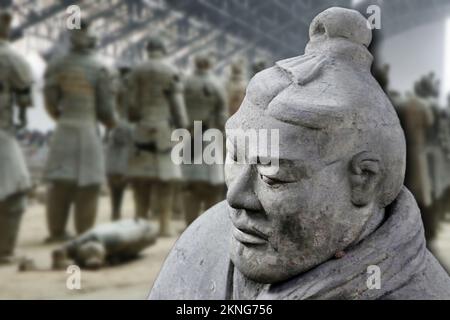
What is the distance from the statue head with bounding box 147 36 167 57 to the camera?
5719 mm

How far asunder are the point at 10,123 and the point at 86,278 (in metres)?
1.29

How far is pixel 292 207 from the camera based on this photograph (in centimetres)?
135

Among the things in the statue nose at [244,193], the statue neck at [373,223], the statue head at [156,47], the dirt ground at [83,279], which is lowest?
the dirt ground at [83,279]

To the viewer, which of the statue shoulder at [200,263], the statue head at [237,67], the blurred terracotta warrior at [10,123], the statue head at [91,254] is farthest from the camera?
the statue head at [237,67]

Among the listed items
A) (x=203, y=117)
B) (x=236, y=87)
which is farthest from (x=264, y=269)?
(x=236, y=87)

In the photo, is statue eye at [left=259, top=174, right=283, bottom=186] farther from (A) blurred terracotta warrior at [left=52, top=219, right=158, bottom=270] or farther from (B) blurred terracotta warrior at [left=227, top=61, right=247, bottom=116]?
(B) blurred terracotta warrior at [left=227, top=61, right=247, bottom=116]

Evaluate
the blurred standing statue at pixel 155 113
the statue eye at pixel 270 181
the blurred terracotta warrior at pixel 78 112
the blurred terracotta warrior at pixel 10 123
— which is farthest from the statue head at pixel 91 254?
the statue eye at pixel 270 181

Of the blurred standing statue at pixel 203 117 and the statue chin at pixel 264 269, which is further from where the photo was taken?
the blurred standing statue at pixel 203 117

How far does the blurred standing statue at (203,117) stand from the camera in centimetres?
603

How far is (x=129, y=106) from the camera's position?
5879 mm

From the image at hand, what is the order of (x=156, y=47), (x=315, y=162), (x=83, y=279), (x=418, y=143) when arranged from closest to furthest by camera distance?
(x=315, y=162) < (x=83, y=279) < (x=418, y=143) < (x=156, y=47)

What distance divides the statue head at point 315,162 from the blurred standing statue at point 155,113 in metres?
4.33
